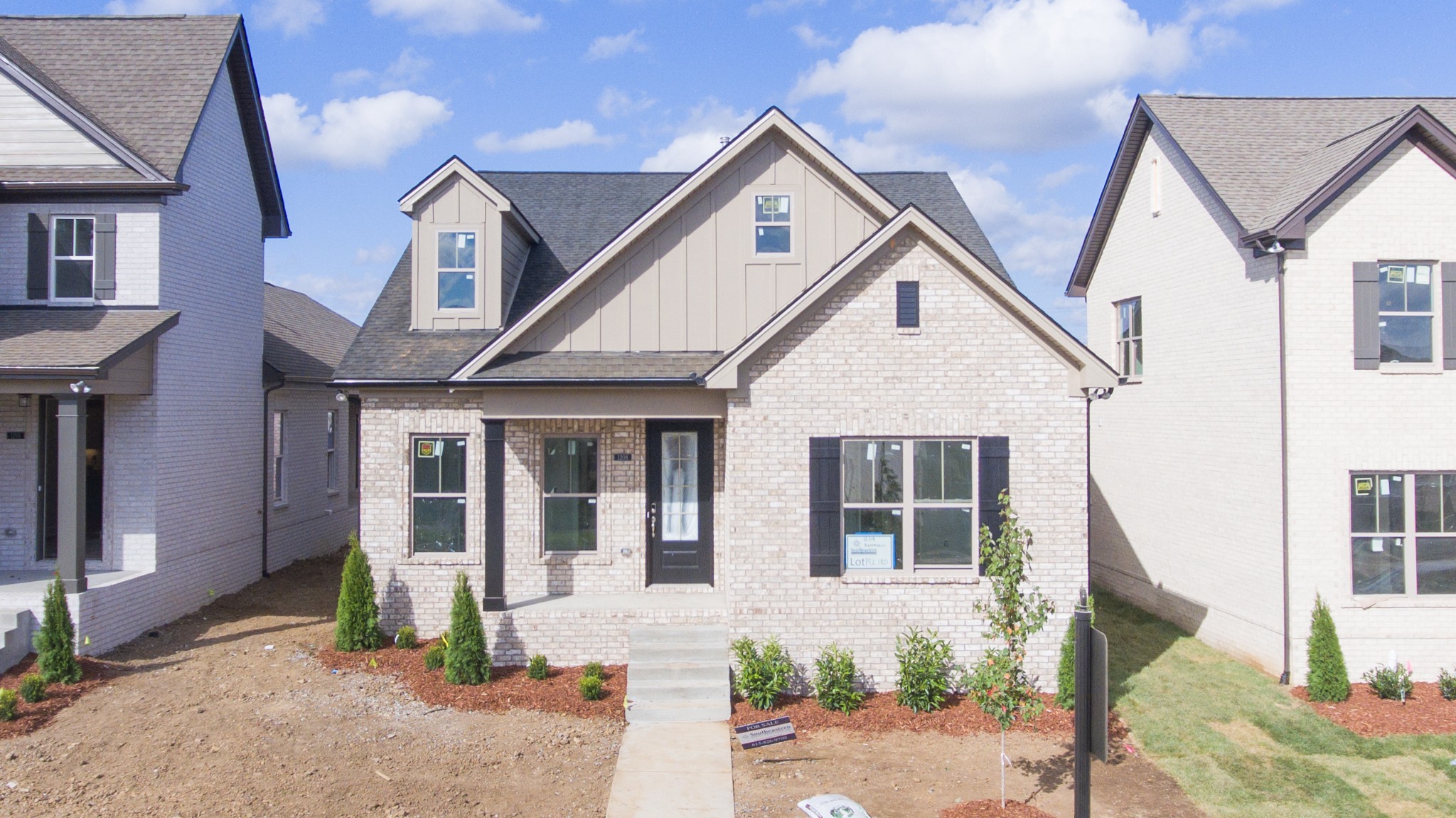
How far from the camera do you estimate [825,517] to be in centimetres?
1119

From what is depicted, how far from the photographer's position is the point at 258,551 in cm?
1680

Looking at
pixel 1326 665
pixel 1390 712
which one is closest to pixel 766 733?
pixel 1326 665

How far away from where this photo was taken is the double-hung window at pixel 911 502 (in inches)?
448

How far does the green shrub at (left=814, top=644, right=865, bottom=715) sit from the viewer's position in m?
10.7

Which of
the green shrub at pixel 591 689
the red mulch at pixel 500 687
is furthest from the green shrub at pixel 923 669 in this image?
the green shrub at pixel 591 689

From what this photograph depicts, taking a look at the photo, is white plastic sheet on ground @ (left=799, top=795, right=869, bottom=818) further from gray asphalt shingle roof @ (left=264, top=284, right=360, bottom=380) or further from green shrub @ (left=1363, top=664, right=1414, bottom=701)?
gray asphalt shingle roof @ (left=264, top=284, right=360, bottom=380)

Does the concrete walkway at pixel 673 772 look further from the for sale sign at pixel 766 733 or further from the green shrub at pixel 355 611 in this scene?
the green shrub at pixel 355 611

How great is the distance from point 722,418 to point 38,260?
1069 cm

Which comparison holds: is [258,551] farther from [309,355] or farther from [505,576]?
[505,576]

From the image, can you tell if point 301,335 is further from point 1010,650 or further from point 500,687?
point 1010,650

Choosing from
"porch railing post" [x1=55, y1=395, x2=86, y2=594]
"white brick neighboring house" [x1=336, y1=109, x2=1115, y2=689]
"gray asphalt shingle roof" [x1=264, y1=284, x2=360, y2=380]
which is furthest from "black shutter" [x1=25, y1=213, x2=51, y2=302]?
"white brick neighboring house" [x1=336, y1=109, x2=1115, y2=689]

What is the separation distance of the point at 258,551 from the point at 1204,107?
18952 millimetres

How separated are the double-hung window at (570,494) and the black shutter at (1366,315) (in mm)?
10528

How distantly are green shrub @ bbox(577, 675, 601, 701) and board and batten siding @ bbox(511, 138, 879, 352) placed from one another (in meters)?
4.54
